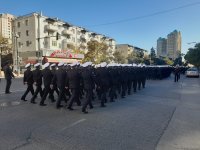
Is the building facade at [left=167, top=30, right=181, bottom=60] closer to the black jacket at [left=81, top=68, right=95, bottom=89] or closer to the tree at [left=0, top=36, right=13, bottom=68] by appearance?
the tree at [left=0, top=36, right=13, bottom=68]

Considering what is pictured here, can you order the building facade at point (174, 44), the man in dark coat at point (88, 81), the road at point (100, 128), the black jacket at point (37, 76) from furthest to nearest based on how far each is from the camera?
the building facade at point (174, 44) < the black jacket at point (37, 76) < the man in dark coat at point (88, 81) < the road at point (100, 128)

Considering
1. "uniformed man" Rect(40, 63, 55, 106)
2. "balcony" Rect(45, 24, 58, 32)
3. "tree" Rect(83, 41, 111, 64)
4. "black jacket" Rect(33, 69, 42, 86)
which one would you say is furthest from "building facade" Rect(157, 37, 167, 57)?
"uniformed man" Rect(40, 63, 55, 106)

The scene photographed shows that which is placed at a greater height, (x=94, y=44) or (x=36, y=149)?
(x=94, y=44)

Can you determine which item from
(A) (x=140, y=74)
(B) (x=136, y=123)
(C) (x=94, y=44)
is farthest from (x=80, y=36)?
(B) (x=136, y=123)

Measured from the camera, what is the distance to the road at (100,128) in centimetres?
546

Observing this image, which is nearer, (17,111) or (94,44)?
(17,111)

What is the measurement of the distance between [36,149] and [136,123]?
133 inches

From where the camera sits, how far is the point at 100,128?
269 inches

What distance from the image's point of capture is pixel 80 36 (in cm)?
7294

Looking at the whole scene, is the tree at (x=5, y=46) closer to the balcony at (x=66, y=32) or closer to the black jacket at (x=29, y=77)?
the balcony at (x=66, y=32)

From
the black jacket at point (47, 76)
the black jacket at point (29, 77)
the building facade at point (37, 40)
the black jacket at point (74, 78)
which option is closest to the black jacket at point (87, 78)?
the black jacket at point (74, 78)

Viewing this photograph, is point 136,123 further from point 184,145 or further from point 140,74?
point 140,74

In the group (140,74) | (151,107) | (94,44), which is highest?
(94,44)

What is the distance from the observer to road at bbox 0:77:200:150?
5457 mm
